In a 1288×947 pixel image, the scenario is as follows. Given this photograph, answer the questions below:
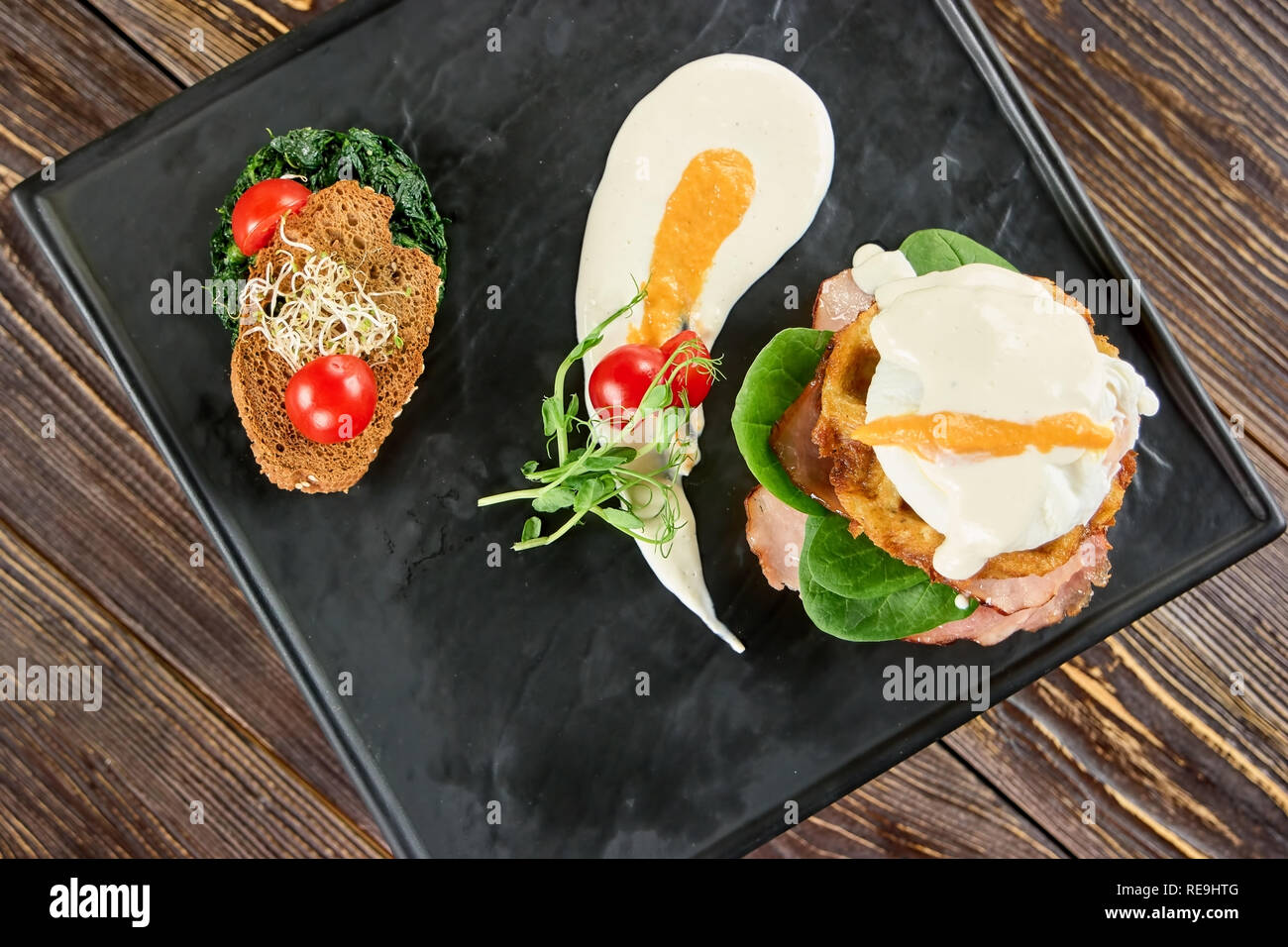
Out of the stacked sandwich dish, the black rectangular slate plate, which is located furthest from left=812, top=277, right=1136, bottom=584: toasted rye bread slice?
the black rectangular slate plate

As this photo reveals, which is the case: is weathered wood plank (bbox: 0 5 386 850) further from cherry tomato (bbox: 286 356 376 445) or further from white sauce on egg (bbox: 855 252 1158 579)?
white sauce on egg (bbox: 855 252 1158 579)

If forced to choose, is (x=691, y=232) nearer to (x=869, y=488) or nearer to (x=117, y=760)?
(x=869, y=488)

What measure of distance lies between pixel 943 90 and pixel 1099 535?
1.45 metres

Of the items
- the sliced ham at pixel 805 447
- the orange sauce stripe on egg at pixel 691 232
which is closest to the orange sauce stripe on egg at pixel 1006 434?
the sliced ham at pixel 805 447

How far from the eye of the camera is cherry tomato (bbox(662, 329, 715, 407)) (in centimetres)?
274

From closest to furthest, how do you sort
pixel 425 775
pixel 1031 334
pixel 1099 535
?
pixel 1031 334, pixel 1099 535, pixel 425 775

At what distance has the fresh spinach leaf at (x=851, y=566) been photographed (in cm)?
253

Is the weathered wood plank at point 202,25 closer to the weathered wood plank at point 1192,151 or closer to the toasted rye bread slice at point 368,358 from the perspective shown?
the toasted rye bread slice at point 368,358

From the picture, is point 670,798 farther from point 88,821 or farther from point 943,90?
point 943,90

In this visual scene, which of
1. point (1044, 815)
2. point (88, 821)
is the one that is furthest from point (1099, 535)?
point (88, 821)

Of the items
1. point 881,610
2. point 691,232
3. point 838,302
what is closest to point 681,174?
point 691,232

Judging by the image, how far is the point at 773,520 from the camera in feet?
9.31

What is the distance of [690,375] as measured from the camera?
2.75m
